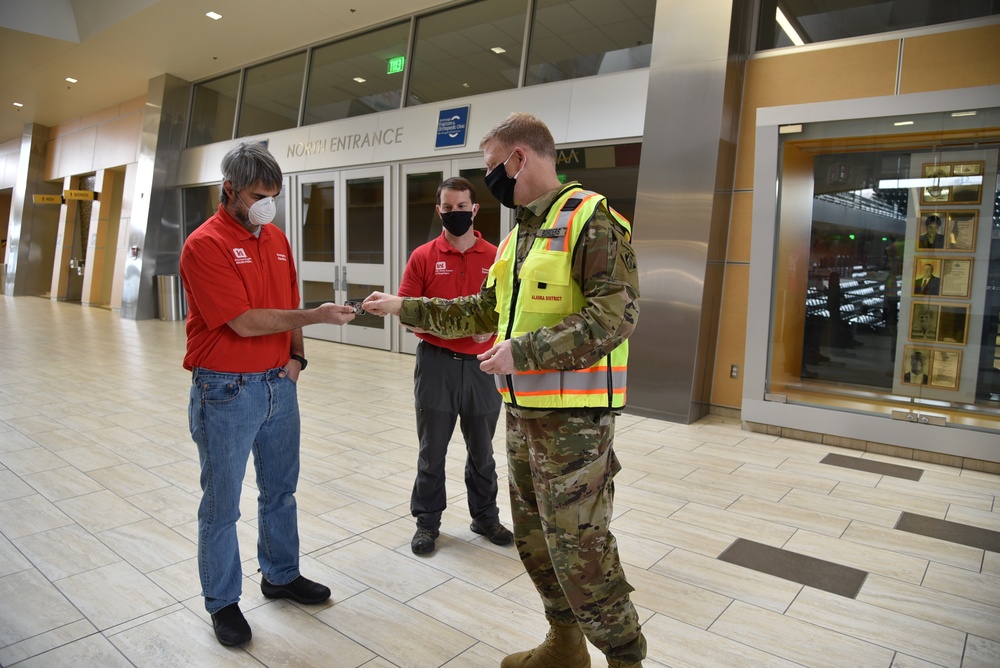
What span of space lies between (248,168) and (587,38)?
614 centimetres

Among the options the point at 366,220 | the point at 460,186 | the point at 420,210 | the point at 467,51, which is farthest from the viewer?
the point at 366,220

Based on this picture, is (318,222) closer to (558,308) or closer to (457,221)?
(457,221)

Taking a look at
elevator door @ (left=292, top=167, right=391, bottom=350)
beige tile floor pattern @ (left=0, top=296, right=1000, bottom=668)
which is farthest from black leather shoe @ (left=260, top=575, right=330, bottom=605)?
elevator door @ (left=292, top=167, right=391, bottom=350)

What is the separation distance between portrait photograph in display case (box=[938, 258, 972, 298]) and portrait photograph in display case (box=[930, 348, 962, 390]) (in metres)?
0.45

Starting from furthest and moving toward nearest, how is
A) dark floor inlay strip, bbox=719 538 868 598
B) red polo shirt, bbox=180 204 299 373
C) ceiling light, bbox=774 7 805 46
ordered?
ceiling light, bbox=774 7 805 46, dark floor inlay strip, bbox=719 538 868 598, red polo shirt, bbox=180 204 299 373

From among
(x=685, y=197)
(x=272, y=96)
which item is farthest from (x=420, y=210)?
(x=272, y=96)

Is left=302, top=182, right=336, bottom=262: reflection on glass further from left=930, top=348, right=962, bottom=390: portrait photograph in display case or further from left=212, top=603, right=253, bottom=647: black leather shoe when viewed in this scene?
left=212, top=603, right=253, bottom=647: black leather shoe

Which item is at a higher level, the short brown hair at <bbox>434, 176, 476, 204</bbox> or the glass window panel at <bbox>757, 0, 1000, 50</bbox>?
the glass window panel at <bbox>757, 0, 1000, 50</bbox>

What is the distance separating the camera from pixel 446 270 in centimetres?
311

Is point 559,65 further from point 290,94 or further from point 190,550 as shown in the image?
point 190,550

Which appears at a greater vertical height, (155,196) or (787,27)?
(787,27)

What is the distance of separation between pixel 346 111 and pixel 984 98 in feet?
27.0

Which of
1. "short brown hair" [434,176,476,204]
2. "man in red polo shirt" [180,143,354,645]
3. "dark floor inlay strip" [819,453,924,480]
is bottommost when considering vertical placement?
"dark floor inlay strip" [819,453,924,480]

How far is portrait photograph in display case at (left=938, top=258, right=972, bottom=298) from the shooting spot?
15.6ft
